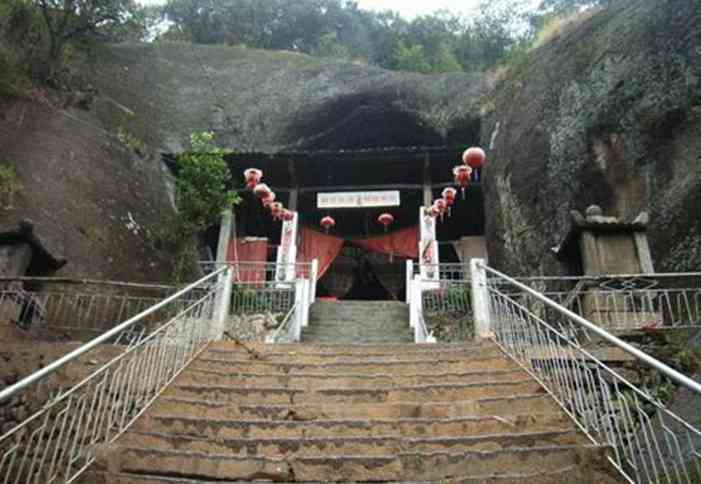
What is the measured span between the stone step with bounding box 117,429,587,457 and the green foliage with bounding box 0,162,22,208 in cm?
745

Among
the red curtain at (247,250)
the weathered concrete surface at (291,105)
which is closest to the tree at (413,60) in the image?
the weathered concrete surface at (291,105)

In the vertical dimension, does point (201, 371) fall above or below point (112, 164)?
below

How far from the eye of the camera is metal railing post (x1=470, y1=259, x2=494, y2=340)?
600 centimetres

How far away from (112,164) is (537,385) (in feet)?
39.1

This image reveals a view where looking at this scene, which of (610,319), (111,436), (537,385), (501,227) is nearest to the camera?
(111,436)

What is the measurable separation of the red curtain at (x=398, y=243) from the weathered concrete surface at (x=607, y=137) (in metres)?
2.79

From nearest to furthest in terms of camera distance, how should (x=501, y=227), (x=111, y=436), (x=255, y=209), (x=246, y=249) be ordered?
(x=111, y=436) → (x=501, y=227) → (x=246, y=249) → (x=255, y=209)

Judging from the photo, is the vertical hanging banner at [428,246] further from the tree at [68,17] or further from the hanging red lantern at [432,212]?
the tree at [68,17]

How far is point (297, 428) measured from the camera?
3717 mm

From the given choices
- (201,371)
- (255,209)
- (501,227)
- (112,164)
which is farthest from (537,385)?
(255,209)

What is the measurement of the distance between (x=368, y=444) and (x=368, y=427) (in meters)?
0.27

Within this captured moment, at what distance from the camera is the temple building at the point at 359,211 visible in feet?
50.4

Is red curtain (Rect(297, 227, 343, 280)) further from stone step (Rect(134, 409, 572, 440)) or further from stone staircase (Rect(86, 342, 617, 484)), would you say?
stone step (Rect(134, 409, 572, 440))

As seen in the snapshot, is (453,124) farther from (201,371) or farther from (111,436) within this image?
(111,436)
